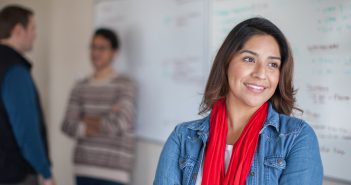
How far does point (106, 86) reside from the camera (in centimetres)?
298

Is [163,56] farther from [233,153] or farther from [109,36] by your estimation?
[233,153]

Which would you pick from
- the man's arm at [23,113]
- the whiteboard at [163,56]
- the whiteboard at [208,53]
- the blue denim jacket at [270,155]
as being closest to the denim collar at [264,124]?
the blue denim jacket at [270,155]

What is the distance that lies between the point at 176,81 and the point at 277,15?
2.95 feet

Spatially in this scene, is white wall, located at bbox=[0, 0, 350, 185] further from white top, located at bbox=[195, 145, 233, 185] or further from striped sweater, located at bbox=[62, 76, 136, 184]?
white top, located at bbox=[195, 145, 233, 185]

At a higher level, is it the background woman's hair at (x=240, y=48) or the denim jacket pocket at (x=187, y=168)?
the background woman's hair at (x=240, y=48)

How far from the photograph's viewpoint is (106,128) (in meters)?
2.87

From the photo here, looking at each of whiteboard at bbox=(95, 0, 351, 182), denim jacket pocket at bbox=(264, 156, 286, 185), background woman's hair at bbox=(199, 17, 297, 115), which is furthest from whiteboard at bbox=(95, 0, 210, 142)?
denim jacket pocket at bbox=(264, 156, 286, 185)

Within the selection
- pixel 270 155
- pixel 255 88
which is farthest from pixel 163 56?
pixel 270 155

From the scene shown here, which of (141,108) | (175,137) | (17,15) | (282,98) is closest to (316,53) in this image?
(282,98)

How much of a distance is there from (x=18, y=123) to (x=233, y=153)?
4.85 feet

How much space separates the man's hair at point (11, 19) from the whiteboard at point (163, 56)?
829 mm

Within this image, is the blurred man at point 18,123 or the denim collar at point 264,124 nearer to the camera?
the denim collar at point 264,124

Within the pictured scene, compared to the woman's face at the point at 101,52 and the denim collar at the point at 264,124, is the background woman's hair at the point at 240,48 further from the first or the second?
the woman's face at the point at 101,52

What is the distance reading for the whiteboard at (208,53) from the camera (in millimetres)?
1862
